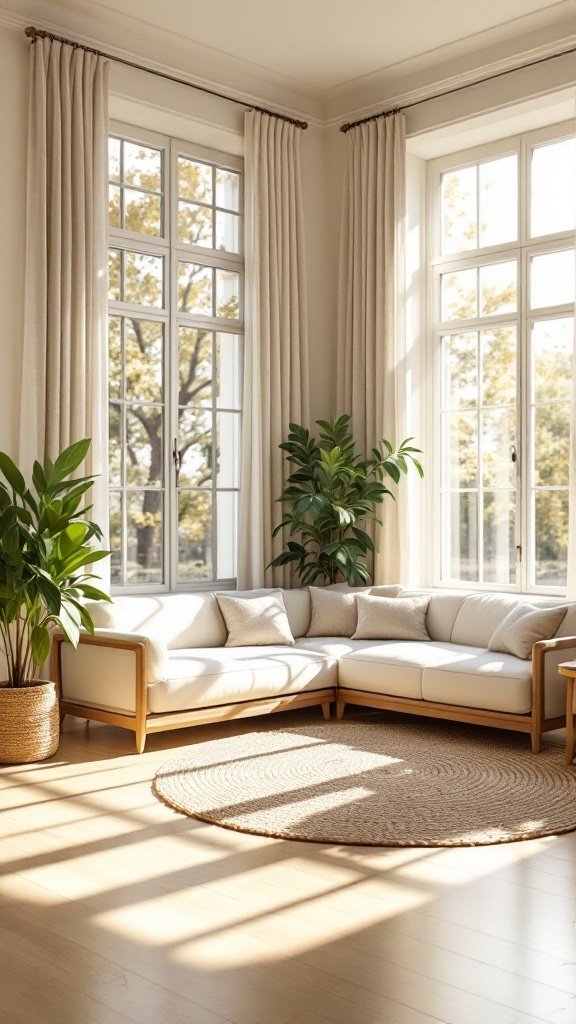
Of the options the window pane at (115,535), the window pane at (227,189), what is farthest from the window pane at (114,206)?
the window pane at (115,535)

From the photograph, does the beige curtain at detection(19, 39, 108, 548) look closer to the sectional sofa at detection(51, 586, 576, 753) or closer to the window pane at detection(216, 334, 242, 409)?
the sectional sofa at detection(51, 586, 576, 753)

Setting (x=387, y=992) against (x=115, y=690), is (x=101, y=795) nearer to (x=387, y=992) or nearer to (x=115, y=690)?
(x=115, y=690)

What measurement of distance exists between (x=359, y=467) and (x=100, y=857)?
12.2 feet

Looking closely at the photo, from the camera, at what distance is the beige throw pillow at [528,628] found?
17.6ft

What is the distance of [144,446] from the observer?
21.0 feet

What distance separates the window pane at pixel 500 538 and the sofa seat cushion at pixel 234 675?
4.41 ft

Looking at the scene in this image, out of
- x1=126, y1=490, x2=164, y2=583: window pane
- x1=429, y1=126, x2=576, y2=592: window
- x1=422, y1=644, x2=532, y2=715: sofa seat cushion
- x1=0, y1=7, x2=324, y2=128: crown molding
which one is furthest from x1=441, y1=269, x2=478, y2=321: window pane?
x1=422, y1=644, x2=532, y2=715: sofa seat cushion

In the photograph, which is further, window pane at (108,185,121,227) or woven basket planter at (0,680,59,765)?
window pane at (108,185,121,227)

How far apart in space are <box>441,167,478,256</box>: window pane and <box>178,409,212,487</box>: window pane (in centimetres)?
199

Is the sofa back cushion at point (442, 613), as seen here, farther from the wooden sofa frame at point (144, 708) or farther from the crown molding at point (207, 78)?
the crown molding at point (207, 78)

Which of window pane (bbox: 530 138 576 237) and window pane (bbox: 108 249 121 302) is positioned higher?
window pane (bbox: 530 138 576 237)

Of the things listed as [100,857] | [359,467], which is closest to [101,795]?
[100,857]

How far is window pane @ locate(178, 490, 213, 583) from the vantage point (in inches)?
262

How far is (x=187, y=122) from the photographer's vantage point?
21.3 ft
